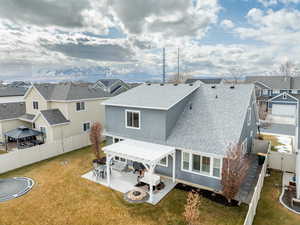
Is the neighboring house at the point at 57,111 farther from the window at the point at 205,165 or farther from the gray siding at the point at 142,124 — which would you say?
the window at the point at 205,165

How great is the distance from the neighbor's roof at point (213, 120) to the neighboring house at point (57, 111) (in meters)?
14.6

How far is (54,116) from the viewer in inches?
858

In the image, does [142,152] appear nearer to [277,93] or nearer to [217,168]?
[217,168]

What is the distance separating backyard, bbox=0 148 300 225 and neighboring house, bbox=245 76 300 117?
37.4 m

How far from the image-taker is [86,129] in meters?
24.8

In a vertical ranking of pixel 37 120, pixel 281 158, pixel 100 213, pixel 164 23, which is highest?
pixel 164 23

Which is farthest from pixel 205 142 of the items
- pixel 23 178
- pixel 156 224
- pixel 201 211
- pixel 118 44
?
pixel 118 44

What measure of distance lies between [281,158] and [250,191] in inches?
220

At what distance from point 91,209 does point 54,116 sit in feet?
48.2

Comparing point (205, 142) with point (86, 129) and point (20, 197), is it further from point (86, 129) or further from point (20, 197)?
point (86, 129)

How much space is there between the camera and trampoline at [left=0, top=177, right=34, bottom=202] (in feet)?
39.7

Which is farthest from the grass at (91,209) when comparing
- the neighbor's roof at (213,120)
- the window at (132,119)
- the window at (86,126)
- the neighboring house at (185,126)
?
the window at (86,126)

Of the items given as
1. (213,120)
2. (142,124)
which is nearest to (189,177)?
(213,120)

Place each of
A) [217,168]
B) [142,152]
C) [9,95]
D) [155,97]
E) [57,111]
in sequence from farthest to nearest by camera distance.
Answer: [9,95], [57,111], [155,97], [142,152], [217,168]
